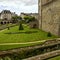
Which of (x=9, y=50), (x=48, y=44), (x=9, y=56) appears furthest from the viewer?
(x=48, y=44)

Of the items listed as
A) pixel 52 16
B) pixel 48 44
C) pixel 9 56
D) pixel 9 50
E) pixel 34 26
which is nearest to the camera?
pixel 9 56

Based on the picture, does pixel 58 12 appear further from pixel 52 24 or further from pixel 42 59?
pixel 42 59

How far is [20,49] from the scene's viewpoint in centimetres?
2012

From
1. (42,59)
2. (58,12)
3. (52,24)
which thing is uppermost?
(58,12)

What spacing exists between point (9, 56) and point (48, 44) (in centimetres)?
620

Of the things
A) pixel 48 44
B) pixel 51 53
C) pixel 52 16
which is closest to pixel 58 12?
pixel 52 16

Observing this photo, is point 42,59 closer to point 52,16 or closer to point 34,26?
point 52,16

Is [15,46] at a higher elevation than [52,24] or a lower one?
lower

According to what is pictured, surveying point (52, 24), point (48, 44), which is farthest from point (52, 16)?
point (48, 44)

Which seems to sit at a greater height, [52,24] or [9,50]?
[52,24]

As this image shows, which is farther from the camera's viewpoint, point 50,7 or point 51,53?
point 50,7

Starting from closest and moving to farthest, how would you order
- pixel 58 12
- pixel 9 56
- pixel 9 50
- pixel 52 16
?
1. pixel 9 56
2. pixel 9 50
3. pixel 58 12
4. pixel 52 16

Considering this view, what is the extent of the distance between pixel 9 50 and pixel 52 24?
14539 millimetres

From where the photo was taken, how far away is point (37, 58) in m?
18.0
